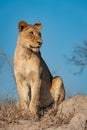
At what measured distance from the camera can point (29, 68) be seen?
31.0ft

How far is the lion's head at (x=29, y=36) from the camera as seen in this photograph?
9.21m

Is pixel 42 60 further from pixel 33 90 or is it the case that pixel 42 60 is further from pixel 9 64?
pixel 9 64

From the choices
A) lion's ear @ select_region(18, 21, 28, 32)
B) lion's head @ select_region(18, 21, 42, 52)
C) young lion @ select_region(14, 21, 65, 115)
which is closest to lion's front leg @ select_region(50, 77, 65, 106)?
young lion @ select_region(14, 21, 65, 115)

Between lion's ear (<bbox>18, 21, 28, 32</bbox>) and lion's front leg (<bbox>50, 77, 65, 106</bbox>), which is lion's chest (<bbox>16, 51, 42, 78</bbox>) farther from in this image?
lion's front leg (<bbox>50, 77, 65, 106</bbox>)

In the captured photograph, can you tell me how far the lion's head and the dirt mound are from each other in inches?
60.4

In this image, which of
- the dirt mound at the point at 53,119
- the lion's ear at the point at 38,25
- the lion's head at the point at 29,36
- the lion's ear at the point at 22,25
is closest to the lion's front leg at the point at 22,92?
the dirt mound at the point at 53,119

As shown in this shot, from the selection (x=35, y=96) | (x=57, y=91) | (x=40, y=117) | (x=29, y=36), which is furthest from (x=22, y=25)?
(x=40, y=117)

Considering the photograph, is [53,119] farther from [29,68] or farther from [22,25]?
[22,25]

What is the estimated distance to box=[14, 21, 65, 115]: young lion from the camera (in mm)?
9383

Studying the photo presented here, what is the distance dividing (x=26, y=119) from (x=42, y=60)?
2048mm

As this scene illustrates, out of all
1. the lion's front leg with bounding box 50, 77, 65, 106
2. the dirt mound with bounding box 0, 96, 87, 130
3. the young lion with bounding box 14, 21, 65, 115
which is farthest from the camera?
the lion's front leg with bounding box 50, 77, 65, 106

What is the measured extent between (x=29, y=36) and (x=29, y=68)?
77 centimetres

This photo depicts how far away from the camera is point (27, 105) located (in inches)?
379

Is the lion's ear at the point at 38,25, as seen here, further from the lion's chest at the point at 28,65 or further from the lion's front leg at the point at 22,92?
the lion's front leg at the point at 22,92
